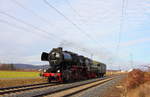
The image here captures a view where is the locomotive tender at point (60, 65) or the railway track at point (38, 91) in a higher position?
the locomotive tender at point (60, 65)

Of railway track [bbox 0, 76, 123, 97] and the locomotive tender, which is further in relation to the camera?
the locomotive tender

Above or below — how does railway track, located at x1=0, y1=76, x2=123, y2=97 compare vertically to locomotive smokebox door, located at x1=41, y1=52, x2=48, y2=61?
below

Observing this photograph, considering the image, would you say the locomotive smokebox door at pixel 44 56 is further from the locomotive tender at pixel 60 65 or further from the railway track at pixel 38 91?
the railway track at pixel 38 91

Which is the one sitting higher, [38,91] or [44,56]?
[44,56]

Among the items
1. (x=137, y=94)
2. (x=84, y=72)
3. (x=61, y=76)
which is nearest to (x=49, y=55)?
(x=61, y=76)

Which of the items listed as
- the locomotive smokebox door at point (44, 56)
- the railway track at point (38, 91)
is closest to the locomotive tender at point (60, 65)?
the locomotive smokebox door at point (44, 56)

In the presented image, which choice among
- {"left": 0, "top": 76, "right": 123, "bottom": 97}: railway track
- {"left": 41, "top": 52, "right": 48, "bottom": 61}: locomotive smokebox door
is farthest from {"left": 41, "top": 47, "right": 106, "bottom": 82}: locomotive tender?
{"left": 0, "top": 76, "right": 123, "bottom": 97}: railway track

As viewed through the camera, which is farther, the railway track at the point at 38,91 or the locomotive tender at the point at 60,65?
the locomotive tender at the point at 60,65

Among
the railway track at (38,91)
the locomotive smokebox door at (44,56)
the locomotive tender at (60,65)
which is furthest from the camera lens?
the locomotive smokebox door at (44,56)

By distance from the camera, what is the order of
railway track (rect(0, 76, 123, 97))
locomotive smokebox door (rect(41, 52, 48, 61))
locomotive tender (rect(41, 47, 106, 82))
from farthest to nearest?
locomotive smokebox door (rect(41, 52, 48, 61)), locomotive tender (rect(41, 47, 106, 82)), railway track (rect(0, 76, 123, 97))

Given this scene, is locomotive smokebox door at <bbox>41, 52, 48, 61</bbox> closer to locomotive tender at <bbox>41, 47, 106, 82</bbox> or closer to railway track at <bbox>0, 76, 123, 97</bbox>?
locomotive tender at <bbox>41, 47, 106, 82</bbox>

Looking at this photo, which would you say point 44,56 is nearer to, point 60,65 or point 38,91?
point 60,65

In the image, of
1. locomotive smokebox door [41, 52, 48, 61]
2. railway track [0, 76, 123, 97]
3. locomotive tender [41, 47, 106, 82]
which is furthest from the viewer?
locomotive smokebox door [41, 52, 48, 61]

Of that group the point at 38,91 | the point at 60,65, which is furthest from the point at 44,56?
the point at 38,91
